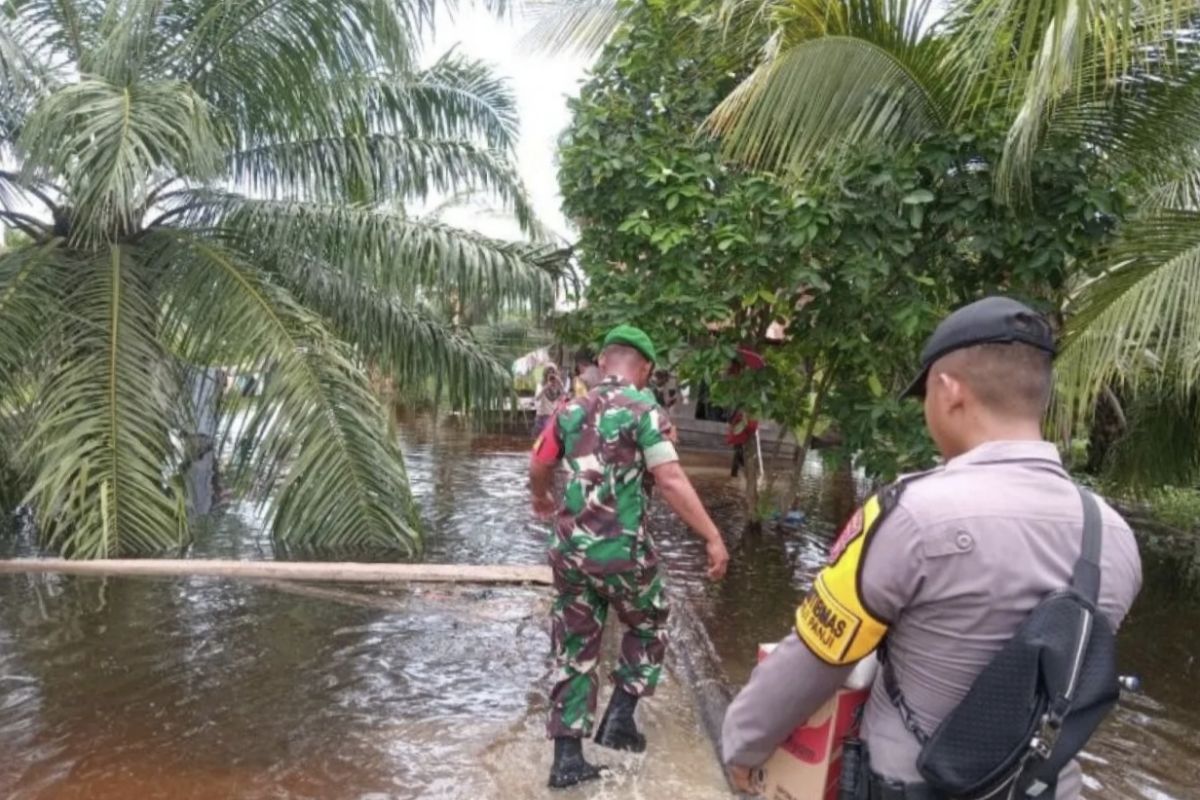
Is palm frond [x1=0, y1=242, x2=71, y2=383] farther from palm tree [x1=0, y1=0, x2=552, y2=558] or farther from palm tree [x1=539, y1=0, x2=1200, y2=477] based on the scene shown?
palm tree [x1=539, y1=0, x2=1200, y2=477]

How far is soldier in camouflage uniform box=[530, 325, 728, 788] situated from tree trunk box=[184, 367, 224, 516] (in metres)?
5.02

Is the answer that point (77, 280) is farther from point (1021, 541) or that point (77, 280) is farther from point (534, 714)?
point (1021, 541)

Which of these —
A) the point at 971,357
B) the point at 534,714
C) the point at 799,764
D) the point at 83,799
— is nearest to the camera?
the point at 971,357

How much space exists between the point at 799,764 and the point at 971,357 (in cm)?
78

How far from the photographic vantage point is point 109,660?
16.1 feet

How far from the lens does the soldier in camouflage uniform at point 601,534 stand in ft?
11.6

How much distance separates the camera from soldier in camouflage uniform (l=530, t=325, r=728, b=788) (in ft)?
11.6

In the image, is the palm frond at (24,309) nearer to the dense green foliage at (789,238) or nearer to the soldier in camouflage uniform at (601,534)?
the dense green foliage at (789,238)

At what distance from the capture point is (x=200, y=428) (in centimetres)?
841

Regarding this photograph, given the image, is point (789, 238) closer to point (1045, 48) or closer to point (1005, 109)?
point (1005, 109)

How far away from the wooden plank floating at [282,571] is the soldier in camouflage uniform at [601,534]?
2.83m

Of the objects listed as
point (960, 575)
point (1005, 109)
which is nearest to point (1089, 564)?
point (960, 575)

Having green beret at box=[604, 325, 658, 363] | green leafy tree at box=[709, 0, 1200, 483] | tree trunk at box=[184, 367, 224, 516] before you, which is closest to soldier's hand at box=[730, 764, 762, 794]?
green beret at box=[604, 325, 658, 363]

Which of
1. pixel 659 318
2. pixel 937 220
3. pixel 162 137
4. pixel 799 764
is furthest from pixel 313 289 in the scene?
pixel 799 764
